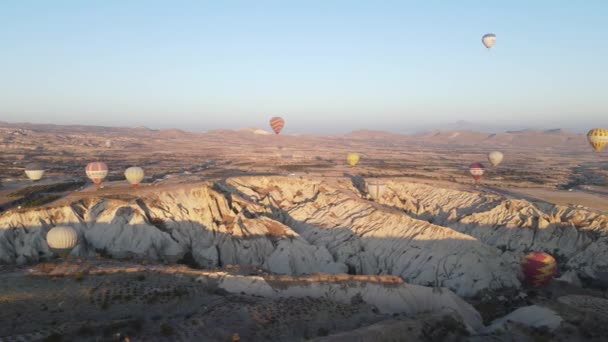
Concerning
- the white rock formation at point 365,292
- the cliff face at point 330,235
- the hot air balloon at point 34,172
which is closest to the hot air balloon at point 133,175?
the cliff face at point 330,235

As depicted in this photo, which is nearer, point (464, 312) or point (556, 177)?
point (464, 312)

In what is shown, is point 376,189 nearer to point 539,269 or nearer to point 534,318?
point 539,269

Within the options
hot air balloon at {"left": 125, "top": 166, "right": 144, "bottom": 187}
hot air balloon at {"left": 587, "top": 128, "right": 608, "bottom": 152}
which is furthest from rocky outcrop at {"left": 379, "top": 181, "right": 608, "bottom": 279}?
hot air balloon at {"left": 125, "top": 166, "right": 144, "bottom": 187}

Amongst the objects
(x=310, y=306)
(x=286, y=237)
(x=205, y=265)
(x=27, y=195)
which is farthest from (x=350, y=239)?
(x=27, y=195)

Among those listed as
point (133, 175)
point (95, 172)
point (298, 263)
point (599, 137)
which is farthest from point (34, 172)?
point (599, 137)

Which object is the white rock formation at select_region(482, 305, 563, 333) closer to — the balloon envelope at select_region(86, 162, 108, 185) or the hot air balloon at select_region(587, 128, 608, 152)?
the balloon envelope at select_region(86, 162, 108, 185)

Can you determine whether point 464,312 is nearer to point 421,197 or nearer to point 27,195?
point 421,197

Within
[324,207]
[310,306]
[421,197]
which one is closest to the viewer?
[310,306]
